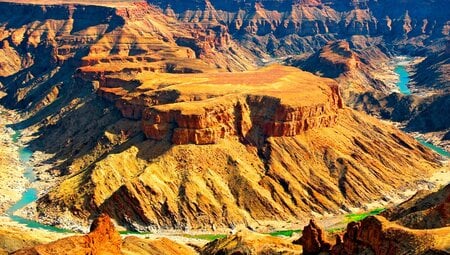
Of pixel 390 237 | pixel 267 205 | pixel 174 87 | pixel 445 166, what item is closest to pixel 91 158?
pixel 174 87

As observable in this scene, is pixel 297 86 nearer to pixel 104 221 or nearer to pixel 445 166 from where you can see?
pixel 445 166

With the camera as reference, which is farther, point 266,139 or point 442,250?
point 266,139

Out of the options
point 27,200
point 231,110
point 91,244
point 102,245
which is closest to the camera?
point 91,244

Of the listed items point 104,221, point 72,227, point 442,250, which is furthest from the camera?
point 72,227

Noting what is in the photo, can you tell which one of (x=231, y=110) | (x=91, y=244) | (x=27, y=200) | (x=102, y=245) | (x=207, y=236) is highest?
(x=91, y=244)

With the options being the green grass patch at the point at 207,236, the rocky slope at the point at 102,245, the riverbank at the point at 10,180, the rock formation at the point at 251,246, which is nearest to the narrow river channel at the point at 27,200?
the riverbank at the point at 10,180

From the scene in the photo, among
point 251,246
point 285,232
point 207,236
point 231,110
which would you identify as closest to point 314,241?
point 251,246

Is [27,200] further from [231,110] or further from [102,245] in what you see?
[102,245]
